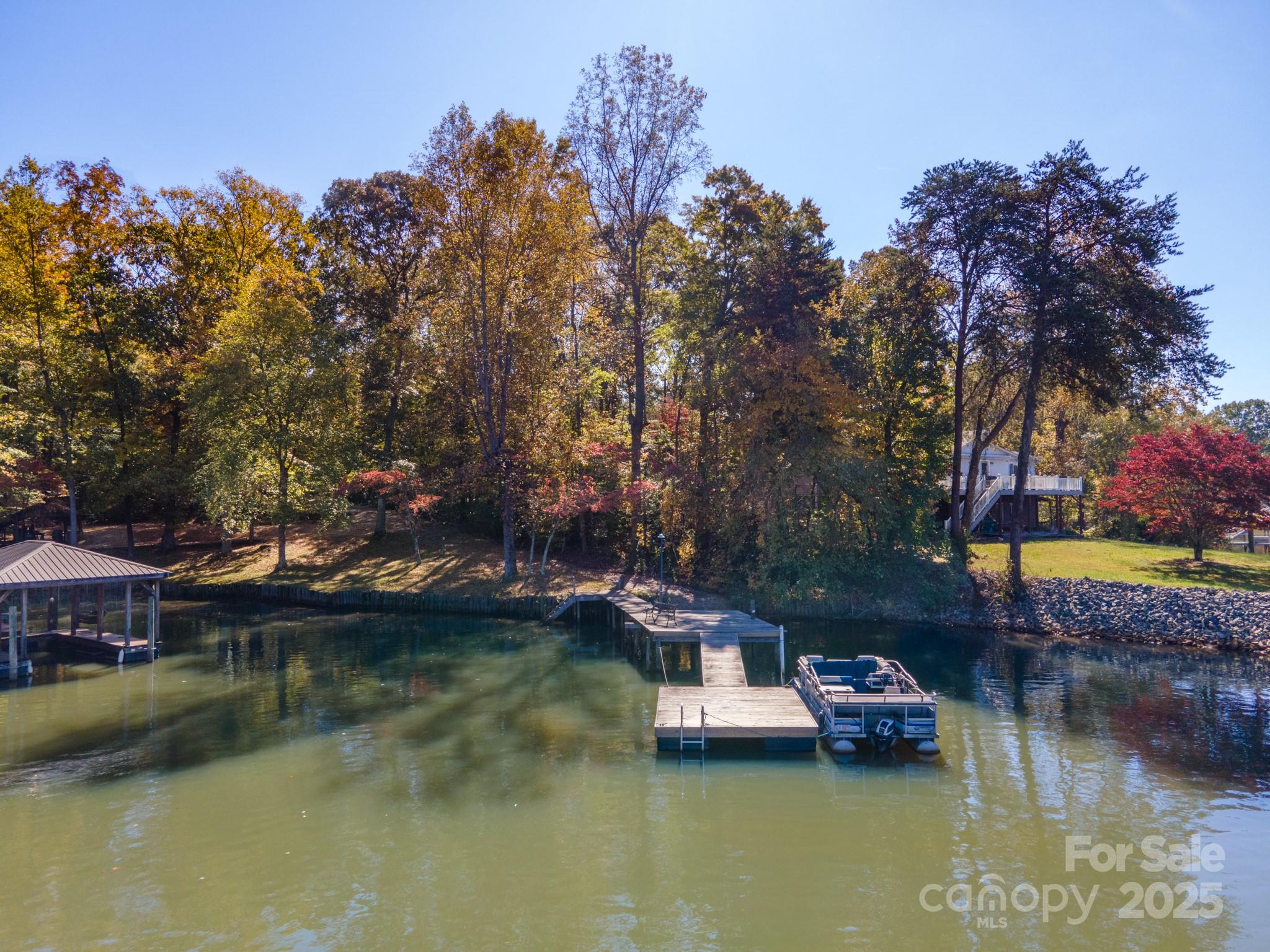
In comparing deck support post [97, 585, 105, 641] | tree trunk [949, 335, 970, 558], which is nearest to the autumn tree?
deck support post [97, 585, 105, 641]

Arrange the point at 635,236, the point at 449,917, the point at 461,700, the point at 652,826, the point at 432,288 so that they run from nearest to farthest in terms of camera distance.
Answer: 1. the point at 449,917
2. the point at 652,826
3. the point at 461,700
4. the point at 635,236
5. the point at 432,288

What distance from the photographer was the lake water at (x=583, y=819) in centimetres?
966

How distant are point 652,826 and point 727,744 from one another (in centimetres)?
431

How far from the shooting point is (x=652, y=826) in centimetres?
1252

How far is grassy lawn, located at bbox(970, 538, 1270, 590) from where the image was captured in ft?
104

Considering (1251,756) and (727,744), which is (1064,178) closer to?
(1251,756)

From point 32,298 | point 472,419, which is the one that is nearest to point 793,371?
point 472,419

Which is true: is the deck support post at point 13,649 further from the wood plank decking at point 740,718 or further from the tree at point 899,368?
the tree at point 899,368

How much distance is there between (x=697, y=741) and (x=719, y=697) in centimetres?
248

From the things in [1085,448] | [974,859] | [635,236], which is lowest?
[974,859]

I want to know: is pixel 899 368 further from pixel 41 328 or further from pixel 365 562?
pixel 41 328

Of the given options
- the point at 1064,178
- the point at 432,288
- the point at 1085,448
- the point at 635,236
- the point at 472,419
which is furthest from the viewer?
A: the point at 1085,448

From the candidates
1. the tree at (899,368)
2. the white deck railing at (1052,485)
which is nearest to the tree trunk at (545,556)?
the tree at (899,368)

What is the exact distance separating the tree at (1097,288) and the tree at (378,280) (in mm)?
29101
